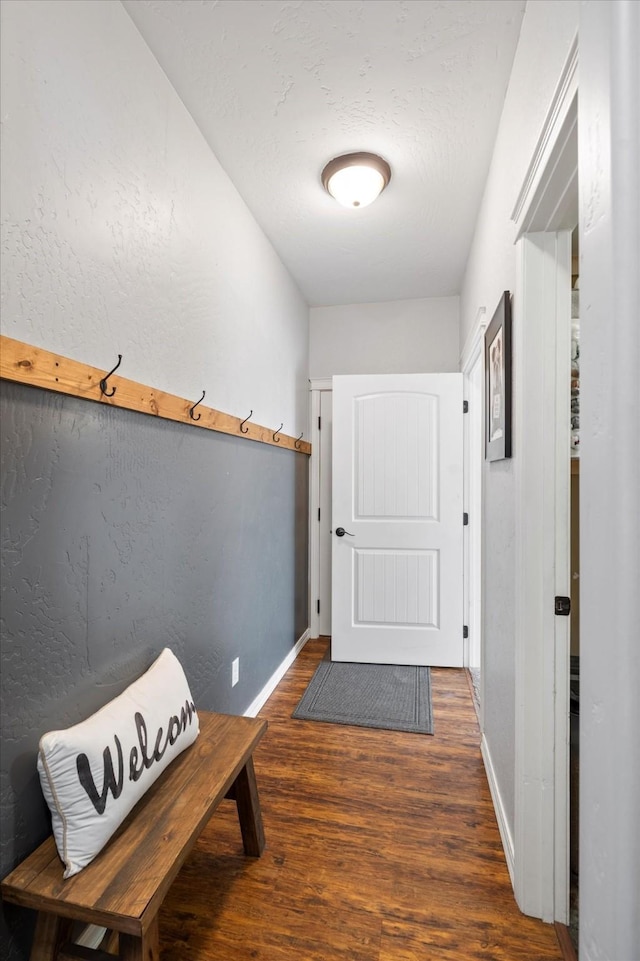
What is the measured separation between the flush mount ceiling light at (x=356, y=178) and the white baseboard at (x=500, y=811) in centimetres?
245

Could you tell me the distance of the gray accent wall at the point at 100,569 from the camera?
1024 mm

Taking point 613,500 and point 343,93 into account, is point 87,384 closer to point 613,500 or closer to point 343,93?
point 613,500

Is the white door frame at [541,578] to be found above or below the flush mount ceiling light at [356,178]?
below

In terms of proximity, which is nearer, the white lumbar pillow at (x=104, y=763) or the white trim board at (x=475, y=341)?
the white lumbar pillow at (x=104, y=763)

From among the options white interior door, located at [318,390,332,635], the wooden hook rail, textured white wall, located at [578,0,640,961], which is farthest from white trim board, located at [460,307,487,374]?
textured white wall, located at [578,0,640,961]

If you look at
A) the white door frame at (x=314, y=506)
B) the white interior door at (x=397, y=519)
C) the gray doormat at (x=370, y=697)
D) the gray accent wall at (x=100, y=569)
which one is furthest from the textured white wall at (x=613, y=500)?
the white door frame at (x=314, y=506)

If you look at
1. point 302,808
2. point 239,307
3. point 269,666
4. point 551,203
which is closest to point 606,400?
point 551,203

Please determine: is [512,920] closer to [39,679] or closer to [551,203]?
[39,679]

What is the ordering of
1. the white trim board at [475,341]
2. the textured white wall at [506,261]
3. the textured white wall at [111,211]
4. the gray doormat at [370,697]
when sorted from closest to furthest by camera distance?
the textured white wall at [111,211] → the textured white wall at [506,261] → the white trim board at [475,341] → the gray doormat at [370,697]

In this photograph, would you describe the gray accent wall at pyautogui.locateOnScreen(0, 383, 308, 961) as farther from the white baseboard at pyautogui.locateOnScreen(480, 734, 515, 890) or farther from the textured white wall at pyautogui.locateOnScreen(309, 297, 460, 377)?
the textured white wall at pyautogui.locateOnScreen(309, 297, 460, 377)

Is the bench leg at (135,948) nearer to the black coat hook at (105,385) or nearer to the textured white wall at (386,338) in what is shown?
the black coat hook at (105,385)

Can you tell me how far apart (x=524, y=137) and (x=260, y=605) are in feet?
7.36

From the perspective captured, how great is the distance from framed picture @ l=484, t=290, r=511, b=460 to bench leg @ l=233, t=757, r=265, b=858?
1332 mm

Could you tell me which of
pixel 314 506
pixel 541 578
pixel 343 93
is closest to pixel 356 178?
pixel 343 93
